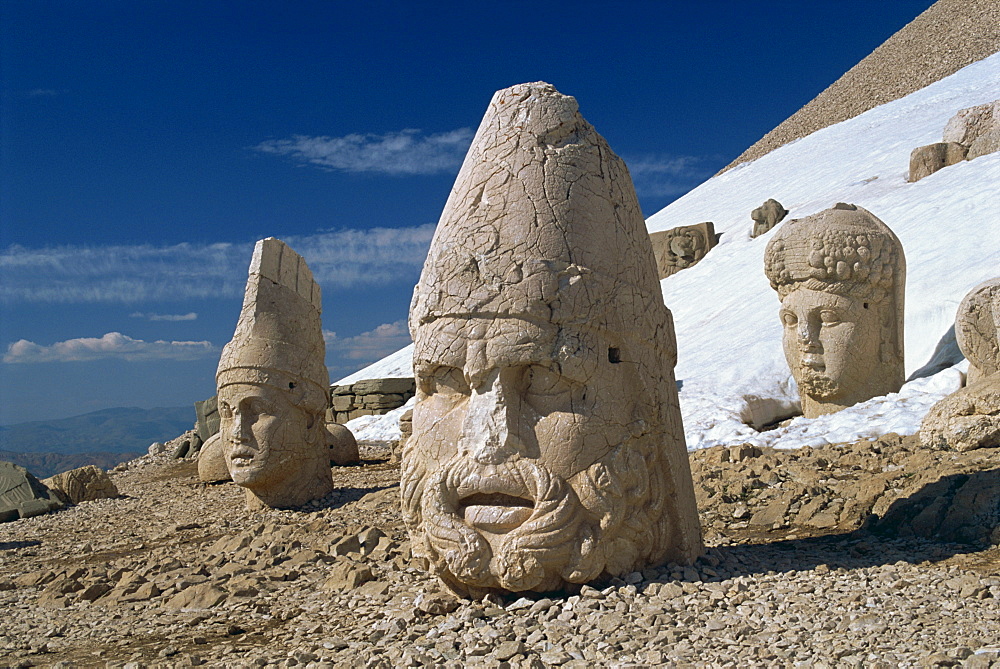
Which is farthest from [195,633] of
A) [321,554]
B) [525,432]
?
[525,432]

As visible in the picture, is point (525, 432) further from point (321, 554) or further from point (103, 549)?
point (103, 549)

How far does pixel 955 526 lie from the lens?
4879 mm

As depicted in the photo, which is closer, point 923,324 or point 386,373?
point 923,324

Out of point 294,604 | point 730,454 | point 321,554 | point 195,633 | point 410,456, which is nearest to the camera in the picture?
point 410,456

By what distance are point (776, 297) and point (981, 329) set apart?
9272mm

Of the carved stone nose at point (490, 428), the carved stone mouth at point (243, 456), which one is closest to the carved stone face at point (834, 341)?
the carved stone mouth at point (243, 456)

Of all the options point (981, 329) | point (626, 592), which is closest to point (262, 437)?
point (626, 592)

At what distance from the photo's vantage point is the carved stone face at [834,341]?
9336mm

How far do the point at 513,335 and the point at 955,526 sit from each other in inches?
120

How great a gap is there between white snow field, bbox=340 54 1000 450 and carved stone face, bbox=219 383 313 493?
4.57m

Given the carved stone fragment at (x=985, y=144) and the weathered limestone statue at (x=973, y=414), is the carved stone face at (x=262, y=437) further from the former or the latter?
the carved stone fragment at (x=985, y=144)

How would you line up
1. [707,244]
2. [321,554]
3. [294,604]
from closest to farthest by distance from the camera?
[294,604]
[321,554]
[707,244]

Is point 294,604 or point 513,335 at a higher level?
point 513,335

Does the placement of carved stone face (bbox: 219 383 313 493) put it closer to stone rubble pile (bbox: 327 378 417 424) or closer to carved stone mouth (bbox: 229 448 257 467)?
carved stone mouth (bbox: 229 448 257 467)
